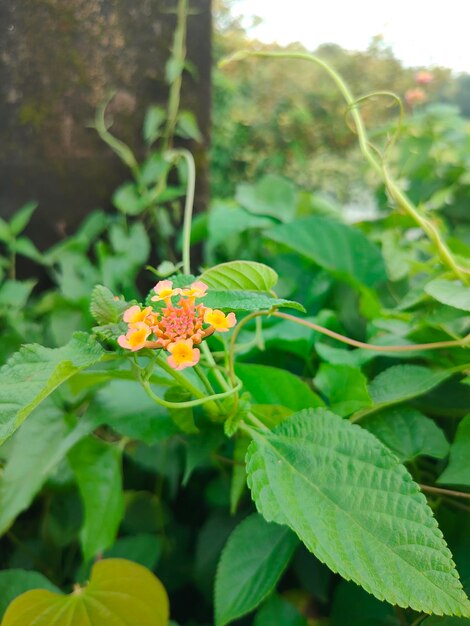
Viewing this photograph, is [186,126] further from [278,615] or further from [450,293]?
[278,615]

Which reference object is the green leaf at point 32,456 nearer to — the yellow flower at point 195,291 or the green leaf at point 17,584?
the green leaf at point 17,584

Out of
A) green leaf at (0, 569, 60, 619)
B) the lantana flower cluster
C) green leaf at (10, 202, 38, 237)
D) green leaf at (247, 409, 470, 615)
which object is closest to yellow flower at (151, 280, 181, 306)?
the lantana flower cluster

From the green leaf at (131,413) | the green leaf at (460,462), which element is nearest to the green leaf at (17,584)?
the green leaf at (131,413)

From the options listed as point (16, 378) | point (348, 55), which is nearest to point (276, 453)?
point (16, 378)

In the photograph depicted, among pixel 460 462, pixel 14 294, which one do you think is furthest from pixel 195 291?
pixel 14 294

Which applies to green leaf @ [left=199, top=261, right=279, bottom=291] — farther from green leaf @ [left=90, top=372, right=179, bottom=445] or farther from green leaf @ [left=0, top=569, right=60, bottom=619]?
green leaf @ [left=0, top=569, right=60, bottom=619]
